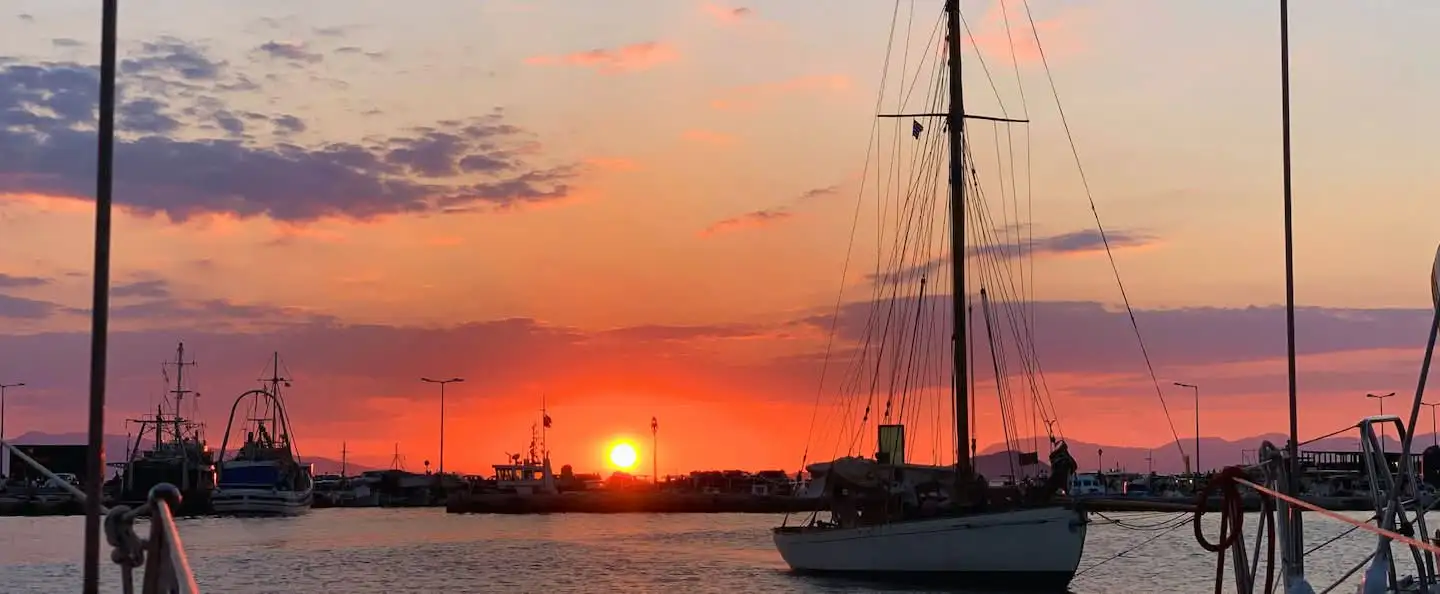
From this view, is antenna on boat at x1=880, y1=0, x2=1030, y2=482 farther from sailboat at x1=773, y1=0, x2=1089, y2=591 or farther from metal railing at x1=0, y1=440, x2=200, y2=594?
metal railing at x1=0, y1=440, x2=200, y2=594

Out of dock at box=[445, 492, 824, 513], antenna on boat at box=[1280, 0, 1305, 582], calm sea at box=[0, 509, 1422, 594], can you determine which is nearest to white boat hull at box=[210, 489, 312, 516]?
calm sea at box=[0, 509, 1422, 594]

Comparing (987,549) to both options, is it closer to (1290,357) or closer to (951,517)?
(951,517)

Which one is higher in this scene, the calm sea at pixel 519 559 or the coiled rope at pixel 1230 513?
the coiled rope at pixel 1230 513

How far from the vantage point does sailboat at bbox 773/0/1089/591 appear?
57125mm

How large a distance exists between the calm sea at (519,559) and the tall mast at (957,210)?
839 cm

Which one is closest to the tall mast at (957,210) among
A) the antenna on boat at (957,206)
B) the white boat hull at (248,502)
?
the antenna on boat at (957,206)

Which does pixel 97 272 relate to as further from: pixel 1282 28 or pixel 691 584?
pixel 691 584

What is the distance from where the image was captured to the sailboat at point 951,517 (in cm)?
5712

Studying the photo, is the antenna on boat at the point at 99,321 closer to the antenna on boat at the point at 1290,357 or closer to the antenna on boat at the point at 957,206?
the antenna on boat at the point at 1290,357

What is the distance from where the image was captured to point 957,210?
63.9 meters

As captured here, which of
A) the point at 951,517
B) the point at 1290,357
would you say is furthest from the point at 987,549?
the point at 1290,357

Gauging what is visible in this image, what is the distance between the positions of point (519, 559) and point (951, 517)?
43421 mm

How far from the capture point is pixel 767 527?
504 ft

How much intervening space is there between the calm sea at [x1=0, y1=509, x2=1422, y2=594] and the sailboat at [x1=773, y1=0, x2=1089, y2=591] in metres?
1.67
